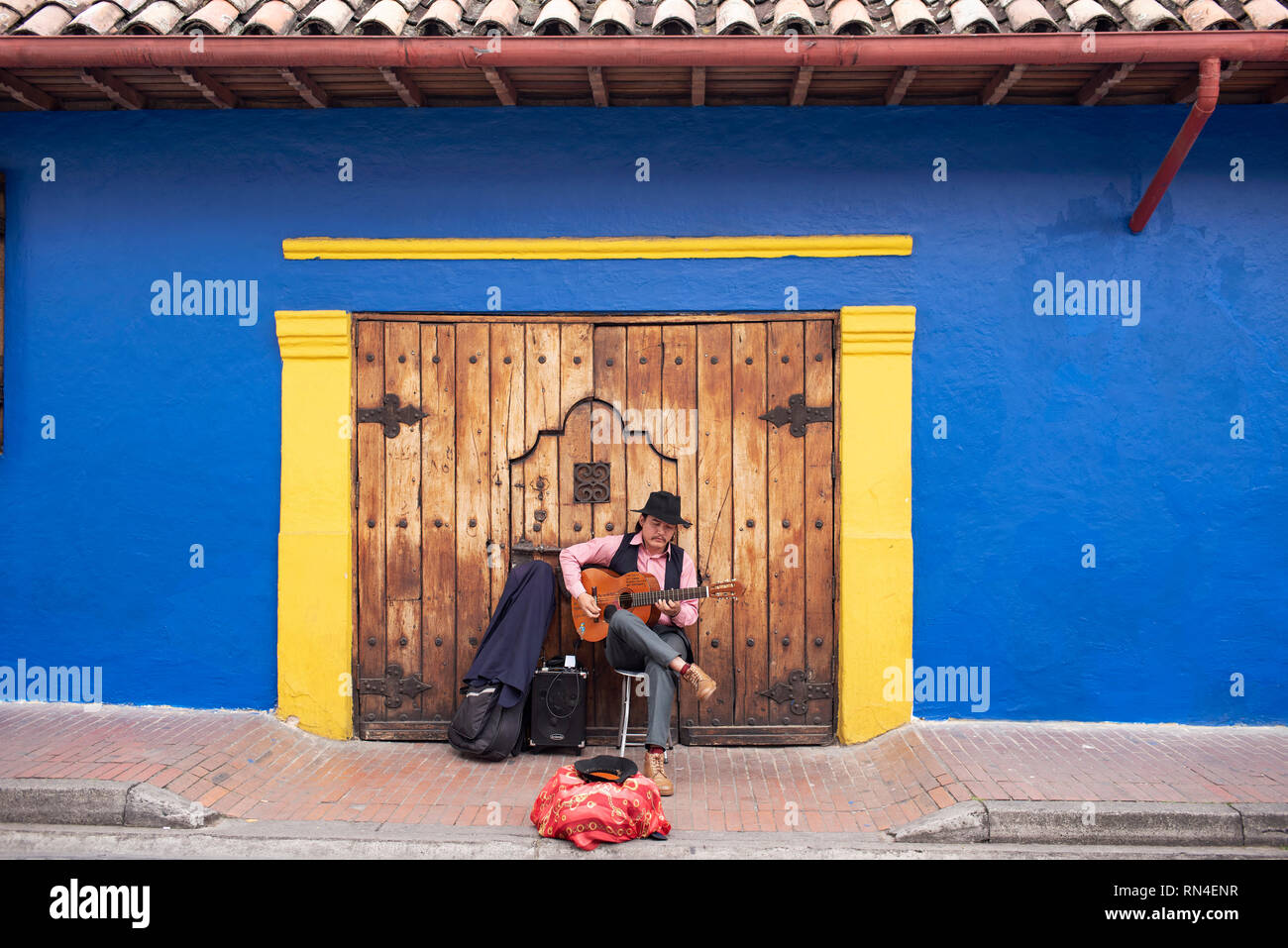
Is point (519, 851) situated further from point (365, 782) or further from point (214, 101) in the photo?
point (214, 101)

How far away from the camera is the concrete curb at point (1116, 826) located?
→ 4.02 m

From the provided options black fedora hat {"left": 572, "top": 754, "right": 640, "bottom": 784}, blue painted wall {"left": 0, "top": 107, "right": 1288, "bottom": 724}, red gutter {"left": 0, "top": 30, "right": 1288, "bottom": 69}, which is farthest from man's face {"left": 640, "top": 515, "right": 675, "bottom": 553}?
red gutter {"left": 0, "top": 30, "right": 1288, "bottom": 69}

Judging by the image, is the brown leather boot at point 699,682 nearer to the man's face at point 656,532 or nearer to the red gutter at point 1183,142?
the man's face at point 656,532

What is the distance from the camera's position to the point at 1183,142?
4711mm

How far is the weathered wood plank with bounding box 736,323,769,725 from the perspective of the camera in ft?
17.3

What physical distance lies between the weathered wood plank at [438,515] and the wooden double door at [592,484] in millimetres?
12

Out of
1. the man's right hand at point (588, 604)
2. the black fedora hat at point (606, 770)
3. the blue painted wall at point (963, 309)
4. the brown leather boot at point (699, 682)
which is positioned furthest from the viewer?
the blue painted wall at point (963, 309)

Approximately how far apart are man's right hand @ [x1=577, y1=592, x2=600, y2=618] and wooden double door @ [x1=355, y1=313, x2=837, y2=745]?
0.54m

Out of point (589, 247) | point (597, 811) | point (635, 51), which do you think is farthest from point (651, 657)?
point (635, 51)

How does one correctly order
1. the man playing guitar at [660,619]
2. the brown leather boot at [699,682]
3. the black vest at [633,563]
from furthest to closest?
the black vest at [633,563], the man playing guitar at [660,619], the brown leather boot at [699,682]

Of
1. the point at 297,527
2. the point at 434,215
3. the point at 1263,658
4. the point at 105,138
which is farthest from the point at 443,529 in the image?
the point at 1263,658

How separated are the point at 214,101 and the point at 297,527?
257cm

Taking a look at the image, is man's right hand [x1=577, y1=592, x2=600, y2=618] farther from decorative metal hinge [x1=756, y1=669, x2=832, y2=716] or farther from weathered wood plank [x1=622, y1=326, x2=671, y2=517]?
decorative metal hinge [x1=756, y1=669, x2=832, y2=716]

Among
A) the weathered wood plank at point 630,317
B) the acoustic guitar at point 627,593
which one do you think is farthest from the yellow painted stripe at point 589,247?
the acoustic guitar at point 627,593
